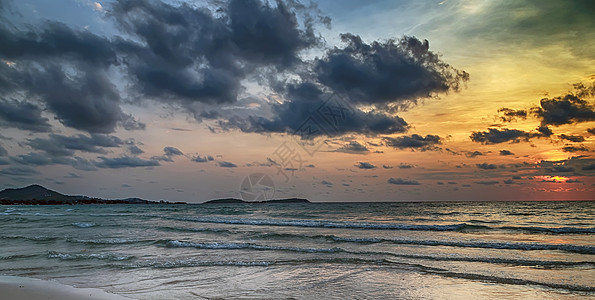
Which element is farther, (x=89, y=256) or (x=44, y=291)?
(x=89, y=256)

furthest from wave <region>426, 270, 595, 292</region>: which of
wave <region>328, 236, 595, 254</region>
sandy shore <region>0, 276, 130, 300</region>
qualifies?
sandy shore <region>0, 276, 130, 300</region>

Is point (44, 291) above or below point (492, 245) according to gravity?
above

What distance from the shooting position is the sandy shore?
7.45 meters

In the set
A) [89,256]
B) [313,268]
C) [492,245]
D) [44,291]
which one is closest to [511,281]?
[313,268]

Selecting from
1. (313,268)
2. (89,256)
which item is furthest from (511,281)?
(89,256)

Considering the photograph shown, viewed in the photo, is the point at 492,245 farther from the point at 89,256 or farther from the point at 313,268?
the point at 89,256

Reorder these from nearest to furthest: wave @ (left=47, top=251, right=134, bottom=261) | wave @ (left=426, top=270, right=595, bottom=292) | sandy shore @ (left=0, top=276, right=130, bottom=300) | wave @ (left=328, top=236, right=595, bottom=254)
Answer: sandy shore @ (left=0, top=276, right=130, bottom=300) → wave @ (left=426, top=270, right=595, bottom=292) → wave @ (left=47, top=251, right=134, bottom=261) → wave @ (left=328, top=236, right=595, bottom=254)

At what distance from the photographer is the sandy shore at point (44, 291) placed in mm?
7453

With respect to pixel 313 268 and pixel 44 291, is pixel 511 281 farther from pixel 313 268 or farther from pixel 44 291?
pixel 44 291

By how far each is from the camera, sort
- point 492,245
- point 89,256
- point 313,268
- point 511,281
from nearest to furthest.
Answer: point 511,281
point 313,268
point 89,256
point 492,245

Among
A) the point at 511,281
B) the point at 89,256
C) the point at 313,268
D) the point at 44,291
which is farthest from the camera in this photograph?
the point at 89,256

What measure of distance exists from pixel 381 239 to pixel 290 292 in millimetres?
11376

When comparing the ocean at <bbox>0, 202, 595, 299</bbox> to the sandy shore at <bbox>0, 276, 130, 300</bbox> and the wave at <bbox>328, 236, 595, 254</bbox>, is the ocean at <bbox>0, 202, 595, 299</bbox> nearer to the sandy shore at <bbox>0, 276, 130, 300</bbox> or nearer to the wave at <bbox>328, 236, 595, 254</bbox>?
the wave at <bbox>328, 236, 595, 254</bbox>

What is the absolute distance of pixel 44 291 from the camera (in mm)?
7992
